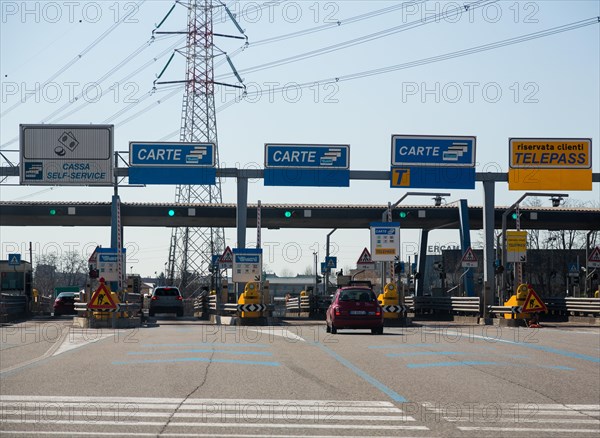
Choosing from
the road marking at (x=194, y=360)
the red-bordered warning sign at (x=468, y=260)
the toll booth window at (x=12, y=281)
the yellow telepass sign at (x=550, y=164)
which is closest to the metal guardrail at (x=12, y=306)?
the toll booth window at (x=12, y=281)

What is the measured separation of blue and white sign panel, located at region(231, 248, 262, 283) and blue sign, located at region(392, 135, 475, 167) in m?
6.26

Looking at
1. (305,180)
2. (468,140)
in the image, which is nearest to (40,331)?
(305,180)

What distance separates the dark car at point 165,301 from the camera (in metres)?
49.2

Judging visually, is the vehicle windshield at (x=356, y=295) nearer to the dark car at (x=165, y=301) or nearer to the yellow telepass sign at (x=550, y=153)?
the yellow telepass sign at (x=550, y=153)

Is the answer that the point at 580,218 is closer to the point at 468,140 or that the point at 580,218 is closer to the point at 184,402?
the point at 468,140

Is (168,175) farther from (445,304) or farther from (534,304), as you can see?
(445,304)

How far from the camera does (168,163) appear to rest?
119ft

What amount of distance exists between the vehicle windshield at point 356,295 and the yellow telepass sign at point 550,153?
10.4m

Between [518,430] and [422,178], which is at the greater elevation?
[422,178]

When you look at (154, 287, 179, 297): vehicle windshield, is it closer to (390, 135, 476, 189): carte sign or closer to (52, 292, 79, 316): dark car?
(52, 292, 79, 316): dark car

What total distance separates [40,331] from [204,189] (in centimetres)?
2424

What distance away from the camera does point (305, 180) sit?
36.2m

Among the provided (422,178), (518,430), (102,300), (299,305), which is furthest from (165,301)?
(518,430)

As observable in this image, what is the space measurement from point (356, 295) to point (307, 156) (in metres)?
8.98
